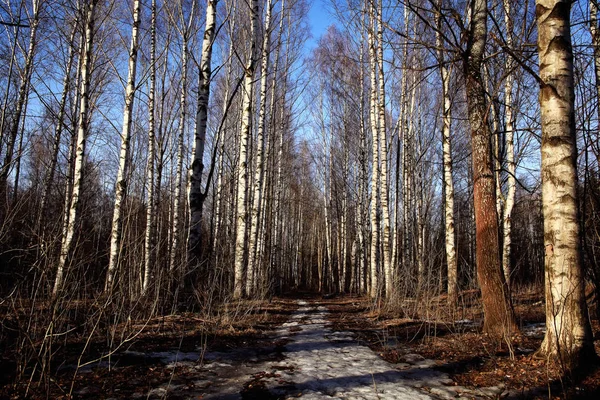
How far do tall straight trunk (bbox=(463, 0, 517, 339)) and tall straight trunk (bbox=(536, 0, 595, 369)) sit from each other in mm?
917

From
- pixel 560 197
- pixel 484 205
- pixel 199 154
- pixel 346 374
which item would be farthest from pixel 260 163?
pixel 560 197

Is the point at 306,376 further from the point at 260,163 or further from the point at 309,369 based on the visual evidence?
the point at 260,163

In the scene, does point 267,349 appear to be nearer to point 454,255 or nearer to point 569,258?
point 569,258

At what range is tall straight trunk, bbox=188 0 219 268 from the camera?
6.00 metres

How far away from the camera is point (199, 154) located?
20.2 feet

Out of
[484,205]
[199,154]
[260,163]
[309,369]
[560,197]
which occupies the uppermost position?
[260,163]

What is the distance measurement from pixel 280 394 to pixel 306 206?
26.4 m

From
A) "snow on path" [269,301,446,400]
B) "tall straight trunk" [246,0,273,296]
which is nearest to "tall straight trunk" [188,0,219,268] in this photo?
"snow on path" [269,301,446,400]

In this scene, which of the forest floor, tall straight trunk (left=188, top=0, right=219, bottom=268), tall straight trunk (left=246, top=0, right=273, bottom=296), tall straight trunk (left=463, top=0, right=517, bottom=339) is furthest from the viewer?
tall straight trunk (left=246, top=0, right=273, bottom=296)

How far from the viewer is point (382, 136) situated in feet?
33.8

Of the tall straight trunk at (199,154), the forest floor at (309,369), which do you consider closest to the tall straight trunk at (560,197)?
the forest floor at (309,369)

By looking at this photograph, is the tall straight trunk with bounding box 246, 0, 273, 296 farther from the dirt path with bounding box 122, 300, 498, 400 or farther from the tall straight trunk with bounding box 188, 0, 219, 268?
the dirt path with bounding box 122, 300, 498, 400

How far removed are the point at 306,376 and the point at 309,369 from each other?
0.24 meters

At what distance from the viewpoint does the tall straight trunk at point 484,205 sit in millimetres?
4344
